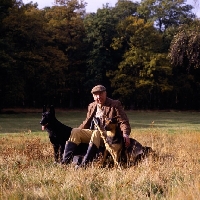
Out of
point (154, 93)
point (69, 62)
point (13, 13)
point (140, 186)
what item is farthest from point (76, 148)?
point (154, 93)

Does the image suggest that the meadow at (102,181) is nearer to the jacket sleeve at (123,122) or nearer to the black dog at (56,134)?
the black dog at (56,134)

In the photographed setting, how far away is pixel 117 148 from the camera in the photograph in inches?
252

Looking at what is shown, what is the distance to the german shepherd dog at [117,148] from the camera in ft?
20.8

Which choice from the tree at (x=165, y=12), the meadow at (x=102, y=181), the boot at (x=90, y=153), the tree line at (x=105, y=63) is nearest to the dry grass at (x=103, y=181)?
the meadow at (x=102, y=181)

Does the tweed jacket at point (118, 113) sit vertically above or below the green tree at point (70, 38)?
below

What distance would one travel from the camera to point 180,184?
4.83 metres

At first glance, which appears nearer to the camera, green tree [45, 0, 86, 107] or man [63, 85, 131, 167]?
man [63, 85, 131, 167]

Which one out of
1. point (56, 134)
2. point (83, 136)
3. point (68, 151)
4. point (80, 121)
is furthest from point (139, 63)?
point (68, 151)

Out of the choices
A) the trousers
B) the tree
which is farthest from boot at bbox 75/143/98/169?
the tree

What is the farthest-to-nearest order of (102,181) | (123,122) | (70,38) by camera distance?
(70,38)
(123,122)
(102,181)

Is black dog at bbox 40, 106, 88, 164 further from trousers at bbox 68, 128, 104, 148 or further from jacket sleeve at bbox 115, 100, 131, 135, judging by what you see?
jacket sleeve at bbox 115, 100, 131, 135

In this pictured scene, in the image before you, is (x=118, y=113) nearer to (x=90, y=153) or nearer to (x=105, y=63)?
(x=90, y=153)

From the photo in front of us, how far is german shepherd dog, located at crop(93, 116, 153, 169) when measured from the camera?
6.34 metres

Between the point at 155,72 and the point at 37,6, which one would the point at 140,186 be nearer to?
the point at 155,72
